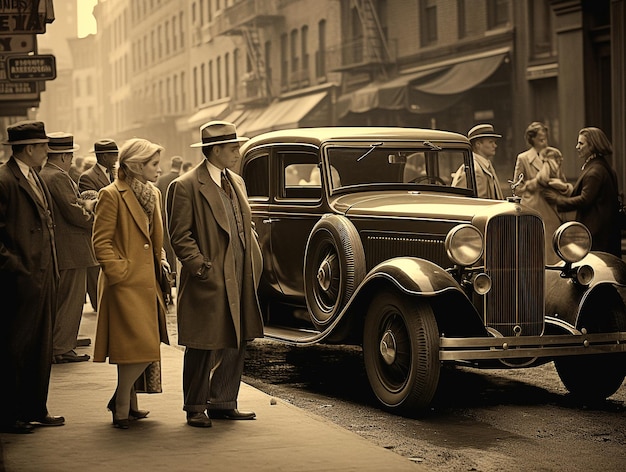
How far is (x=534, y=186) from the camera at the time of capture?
44.1 feet

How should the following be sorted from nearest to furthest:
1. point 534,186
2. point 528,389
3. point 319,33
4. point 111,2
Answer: point 528,389 < point 534,186 < point 319,33 < point 111,2

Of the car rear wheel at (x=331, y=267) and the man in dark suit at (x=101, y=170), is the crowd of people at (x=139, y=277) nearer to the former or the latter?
the car rear wheel at (x=331, y=267)

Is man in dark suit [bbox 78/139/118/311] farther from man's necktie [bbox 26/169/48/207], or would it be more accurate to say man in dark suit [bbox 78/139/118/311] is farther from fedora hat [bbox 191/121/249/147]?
fedora hat [bbox 191/121/249/147]

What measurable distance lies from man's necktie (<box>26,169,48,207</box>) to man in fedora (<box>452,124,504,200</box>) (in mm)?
4260

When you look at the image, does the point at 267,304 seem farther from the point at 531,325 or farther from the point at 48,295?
the point at 48,295

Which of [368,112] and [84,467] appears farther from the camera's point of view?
[368,112]

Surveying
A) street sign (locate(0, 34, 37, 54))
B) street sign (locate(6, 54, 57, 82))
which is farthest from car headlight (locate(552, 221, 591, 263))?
street sign (locate(6, 54, 57, 82))

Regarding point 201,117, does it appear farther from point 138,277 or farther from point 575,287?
point 138,277

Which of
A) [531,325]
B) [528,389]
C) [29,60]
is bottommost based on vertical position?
[528,389]

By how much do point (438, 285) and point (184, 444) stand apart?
86.2 inches

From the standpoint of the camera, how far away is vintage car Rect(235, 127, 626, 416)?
815 centimetres

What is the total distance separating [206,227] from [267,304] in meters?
3.51

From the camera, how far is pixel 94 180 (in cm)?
1141

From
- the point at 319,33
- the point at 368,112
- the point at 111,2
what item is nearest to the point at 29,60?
the point at 368,112
